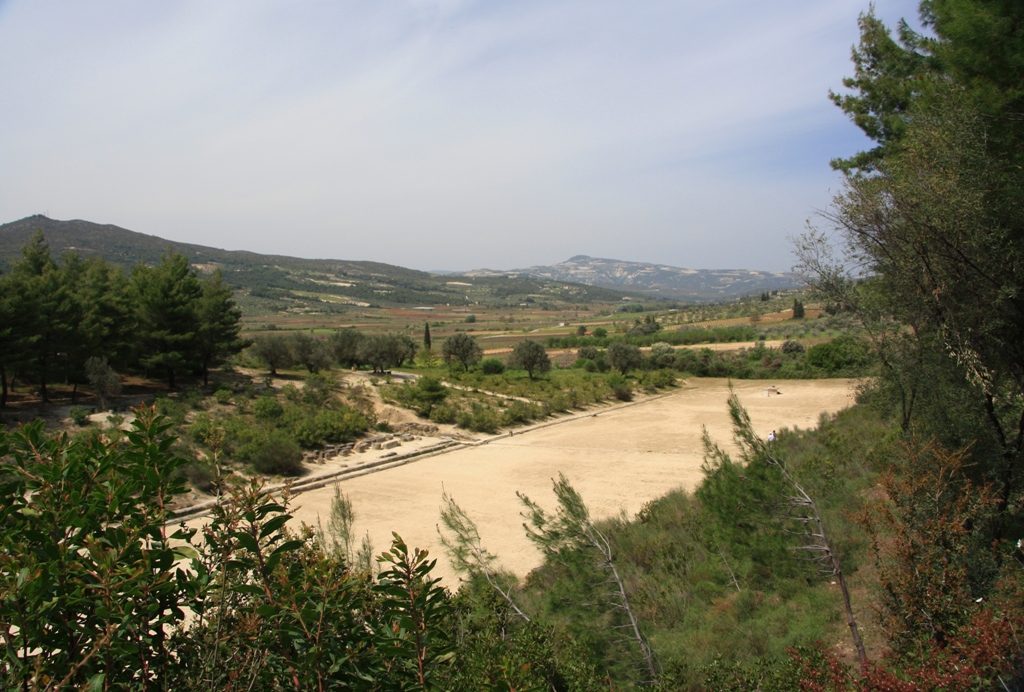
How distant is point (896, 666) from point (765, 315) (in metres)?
87.7

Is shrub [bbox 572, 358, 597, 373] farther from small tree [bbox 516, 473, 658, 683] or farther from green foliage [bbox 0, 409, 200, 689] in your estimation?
green foliage [bbox 0, 409, 200, 689]

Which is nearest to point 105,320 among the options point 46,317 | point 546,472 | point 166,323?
point 166,323

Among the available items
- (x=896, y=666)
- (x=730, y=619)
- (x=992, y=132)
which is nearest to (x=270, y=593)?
(x=896, y=666)

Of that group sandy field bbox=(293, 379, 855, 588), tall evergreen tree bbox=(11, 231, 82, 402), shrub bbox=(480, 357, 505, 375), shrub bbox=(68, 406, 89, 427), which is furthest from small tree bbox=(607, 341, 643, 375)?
shrub bbox=(68, 406, 89, 427)

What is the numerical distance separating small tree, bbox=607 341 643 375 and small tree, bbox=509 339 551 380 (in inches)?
187

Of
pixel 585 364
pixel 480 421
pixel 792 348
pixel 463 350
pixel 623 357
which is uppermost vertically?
pixel 792 348

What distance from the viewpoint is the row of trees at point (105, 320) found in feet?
→ 63.9

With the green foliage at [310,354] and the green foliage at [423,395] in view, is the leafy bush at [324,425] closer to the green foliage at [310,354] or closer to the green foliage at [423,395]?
the green foliage at [423,395]

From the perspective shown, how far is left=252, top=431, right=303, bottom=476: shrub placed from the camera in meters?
18.4

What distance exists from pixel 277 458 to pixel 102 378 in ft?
24.7

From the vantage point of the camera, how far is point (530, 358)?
40.0 metres

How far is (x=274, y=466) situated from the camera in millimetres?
18609

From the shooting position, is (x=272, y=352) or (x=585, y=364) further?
(x=585, y=364)

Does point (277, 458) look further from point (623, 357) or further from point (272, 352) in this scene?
point (623, 357)
